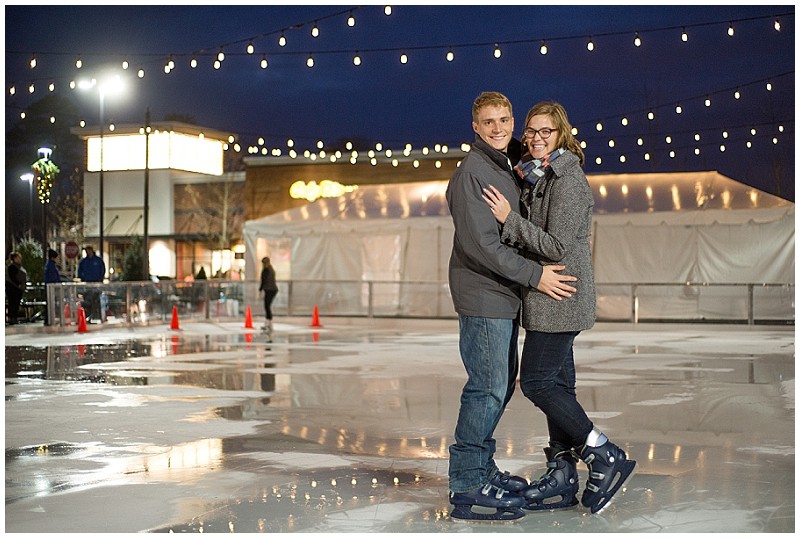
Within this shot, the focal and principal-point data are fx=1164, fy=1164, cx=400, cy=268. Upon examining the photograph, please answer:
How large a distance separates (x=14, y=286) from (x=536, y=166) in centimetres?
1976

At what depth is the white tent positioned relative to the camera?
2425 centimetres

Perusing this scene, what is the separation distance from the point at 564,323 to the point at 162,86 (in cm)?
6525

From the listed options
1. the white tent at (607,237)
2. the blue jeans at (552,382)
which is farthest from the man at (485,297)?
the white tent at (607,237)

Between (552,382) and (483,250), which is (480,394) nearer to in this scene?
(552,382)

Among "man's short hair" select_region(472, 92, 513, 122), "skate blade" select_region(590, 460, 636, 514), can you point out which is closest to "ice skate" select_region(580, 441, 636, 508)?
"skate blade" select_region(590, 460, 636, 514)

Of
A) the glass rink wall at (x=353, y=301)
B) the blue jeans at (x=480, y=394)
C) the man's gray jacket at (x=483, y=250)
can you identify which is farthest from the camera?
the glass rink wall at (x=353, y=301)

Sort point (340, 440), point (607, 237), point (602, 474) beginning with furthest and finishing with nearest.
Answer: point (607, 237) < point (340, 440) < point (602, 474)

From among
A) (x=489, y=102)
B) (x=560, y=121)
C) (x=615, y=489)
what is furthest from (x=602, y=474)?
(x=489, y=102)

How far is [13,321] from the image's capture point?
23.4 meters

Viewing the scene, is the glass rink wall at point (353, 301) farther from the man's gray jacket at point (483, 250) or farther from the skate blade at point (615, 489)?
the man's gray jacket at point (483, 250)

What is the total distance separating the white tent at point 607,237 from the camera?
79.6 ft

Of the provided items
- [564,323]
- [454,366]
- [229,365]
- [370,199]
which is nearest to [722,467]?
[564,323]

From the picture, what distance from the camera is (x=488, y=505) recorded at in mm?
5168

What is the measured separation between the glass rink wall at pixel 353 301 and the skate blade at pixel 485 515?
17679mm
